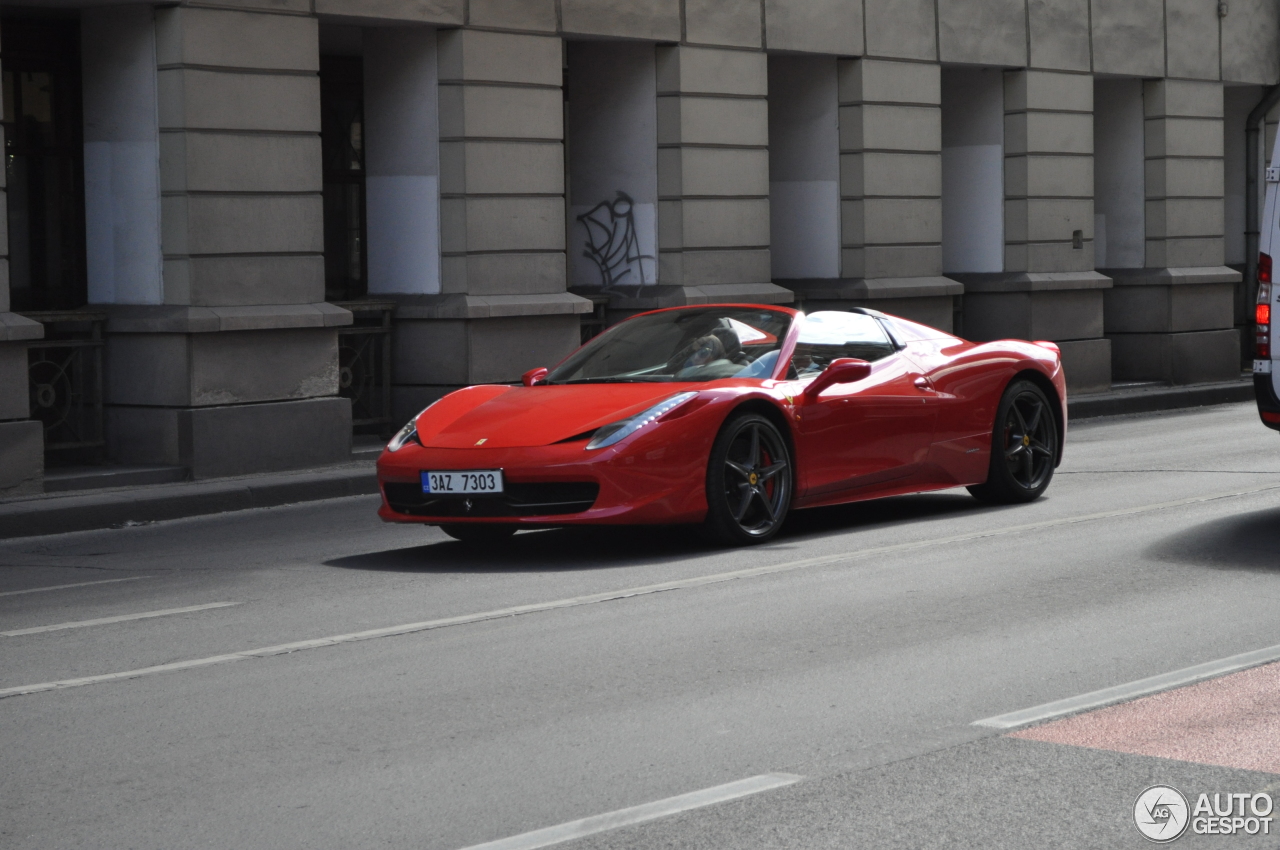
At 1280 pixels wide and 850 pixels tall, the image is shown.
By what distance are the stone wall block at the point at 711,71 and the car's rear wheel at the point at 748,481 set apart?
8950mm

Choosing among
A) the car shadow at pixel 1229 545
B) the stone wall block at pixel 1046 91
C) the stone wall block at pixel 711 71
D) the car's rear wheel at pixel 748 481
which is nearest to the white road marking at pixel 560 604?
the car's rear wheel at pixel 748 481

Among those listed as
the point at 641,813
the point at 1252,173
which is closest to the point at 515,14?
the point at 641,813

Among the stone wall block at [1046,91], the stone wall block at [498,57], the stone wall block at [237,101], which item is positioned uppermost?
the stone wall block at [1046,91]

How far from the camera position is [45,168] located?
15.3 metres

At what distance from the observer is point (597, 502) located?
8891mm

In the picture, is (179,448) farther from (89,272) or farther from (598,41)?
(598,41)

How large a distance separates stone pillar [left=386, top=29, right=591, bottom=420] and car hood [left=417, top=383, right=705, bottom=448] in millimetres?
6178

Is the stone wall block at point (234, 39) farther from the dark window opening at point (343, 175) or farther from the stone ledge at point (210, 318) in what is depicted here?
the dark window opening at point (343, 175)

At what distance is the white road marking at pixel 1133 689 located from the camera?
223 inches

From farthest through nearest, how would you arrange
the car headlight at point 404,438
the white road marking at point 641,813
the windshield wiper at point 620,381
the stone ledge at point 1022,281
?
the stone ledge at point 1022,281
the windshield wiper at point 620,381
the car headlight at point 404,438
the white road marking at point 641,813

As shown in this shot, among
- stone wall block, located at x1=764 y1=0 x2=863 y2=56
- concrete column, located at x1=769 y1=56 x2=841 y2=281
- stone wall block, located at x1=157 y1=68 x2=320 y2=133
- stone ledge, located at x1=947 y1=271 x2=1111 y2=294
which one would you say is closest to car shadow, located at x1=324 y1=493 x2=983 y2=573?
stone wall block, located at x1=157 y1=68 x2=320 y2=133

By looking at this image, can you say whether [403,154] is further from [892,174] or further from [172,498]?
[892,174]

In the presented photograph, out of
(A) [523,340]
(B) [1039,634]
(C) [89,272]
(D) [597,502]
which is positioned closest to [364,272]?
(A) [523,340]

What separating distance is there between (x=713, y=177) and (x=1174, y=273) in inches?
326
